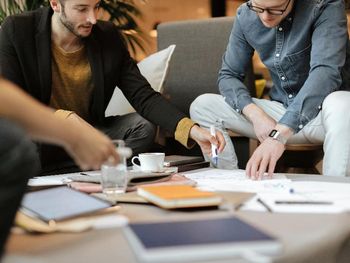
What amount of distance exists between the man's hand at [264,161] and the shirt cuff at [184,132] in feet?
1.14

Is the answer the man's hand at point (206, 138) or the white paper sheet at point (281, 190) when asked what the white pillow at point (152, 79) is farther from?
the white paper sheet at point (281, 190)

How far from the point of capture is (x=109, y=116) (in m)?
2.17

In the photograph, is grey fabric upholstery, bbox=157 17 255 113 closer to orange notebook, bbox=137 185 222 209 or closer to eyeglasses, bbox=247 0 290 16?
eyeglasses, bbox=247 0 290 16

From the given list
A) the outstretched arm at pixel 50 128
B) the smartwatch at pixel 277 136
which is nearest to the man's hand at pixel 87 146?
the outstretched arm at pixel 50 128

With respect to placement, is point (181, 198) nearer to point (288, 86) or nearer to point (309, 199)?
point (309, 199)

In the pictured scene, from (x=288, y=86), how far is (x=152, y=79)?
67 centimetres

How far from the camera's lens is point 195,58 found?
2.44m

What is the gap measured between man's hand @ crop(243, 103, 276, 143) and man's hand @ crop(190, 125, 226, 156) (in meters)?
0.16

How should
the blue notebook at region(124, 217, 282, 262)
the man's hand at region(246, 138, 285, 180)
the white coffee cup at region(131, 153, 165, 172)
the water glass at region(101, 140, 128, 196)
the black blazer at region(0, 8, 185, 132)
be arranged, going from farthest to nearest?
the black blazer at region(0, 8, 185, 132) < the white coffee cup at region(131, 153, 165, 172) < the man's hand at region(246, 138, 285, 180) < the water glass at region(101, 140, 128, 196) < the blue notebook at region(124, 217, 282, 262)

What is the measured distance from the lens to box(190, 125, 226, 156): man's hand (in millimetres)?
1571

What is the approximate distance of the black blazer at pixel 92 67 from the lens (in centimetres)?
186

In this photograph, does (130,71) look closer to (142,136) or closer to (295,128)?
(142,136)

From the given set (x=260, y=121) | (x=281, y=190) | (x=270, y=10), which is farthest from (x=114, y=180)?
(x=270, y=10)

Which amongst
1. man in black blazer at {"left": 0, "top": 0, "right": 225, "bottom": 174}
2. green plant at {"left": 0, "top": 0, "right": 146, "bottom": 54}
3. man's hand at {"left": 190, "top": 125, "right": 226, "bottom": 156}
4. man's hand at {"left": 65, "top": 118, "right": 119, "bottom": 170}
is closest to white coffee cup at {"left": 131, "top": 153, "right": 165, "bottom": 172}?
man's hand at {"left": 190, "top": 125, "right": 226, "bottom": 156}
